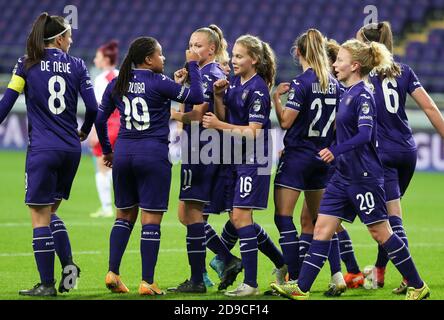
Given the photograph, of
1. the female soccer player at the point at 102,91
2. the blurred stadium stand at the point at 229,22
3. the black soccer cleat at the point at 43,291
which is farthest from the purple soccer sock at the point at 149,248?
the blurred stadium stand at the point at 229,22

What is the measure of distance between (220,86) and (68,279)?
1.95 m

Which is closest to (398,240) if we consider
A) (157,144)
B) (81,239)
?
(157,144)

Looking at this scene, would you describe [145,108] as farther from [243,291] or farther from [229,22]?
[229,22]

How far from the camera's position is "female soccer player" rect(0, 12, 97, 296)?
25.7 feet

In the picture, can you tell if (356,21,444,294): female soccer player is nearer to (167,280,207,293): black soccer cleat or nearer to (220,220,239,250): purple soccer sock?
(220,220,239,250): purple soccer sock

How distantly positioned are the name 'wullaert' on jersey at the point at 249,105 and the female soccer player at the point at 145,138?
31 cm

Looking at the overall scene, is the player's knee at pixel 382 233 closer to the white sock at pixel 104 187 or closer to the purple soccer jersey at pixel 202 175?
the purple soccer jersey at pixel 202 175

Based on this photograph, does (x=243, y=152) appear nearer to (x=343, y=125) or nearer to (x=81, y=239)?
(x=343, y=125)

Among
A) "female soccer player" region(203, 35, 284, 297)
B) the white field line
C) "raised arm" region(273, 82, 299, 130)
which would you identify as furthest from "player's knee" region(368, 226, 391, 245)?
the white field line

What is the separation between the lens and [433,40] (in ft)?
78.0

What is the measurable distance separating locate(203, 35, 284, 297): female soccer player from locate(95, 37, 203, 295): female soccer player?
31cm

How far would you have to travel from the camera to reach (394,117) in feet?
28.3

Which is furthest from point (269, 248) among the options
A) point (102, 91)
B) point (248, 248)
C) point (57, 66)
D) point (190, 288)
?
point (102, 91)

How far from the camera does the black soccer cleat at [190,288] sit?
834 cm
